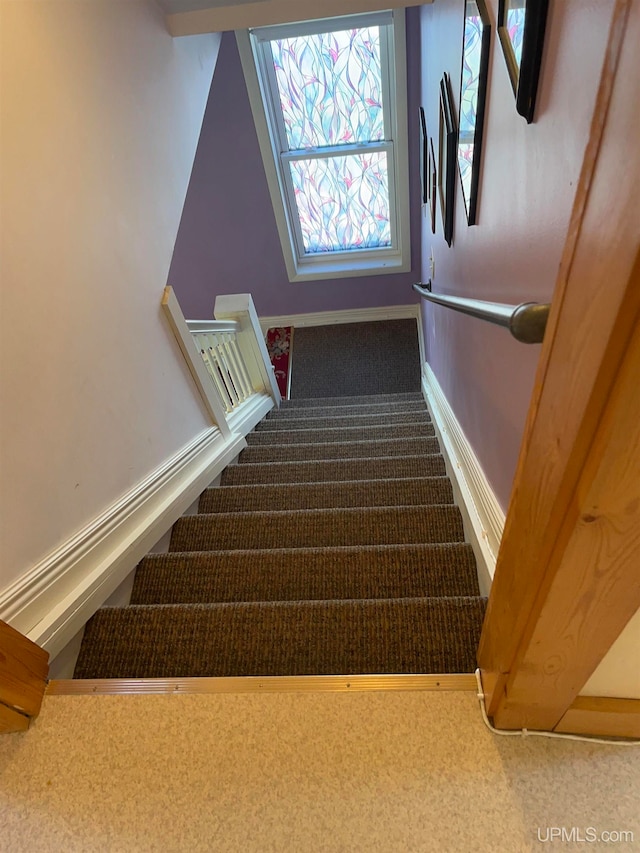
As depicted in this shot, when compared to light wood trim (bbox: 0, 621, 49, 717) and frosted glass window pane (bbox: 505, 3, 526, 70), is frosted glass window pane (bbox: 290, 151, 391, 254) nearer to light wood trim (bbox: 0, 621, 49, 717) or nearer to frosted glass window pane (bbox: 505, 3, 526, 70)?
frosted glass window pane (bbox: 505, 3, 526, 70)

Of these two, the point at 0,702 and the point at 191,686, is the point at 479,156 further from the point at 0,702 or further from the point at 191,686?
the point at 0,702

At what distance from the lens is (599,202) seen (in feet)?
1.30

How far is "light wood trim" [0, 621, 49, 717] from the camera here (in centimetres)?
89

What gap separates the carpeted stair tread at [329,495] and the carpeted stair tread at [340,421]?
91cm

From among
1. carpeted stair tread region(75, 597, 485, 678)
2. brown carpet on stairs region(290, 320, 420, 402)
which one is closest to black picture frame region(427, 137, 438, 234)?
brown carpet on stairs region(290, 320, 420, 402)

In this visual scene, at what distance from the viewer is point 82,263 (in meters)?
1.29

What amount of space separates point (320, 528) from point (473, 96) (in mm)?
1378

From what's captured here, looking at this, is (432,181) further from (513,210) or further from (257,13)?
(513,210)

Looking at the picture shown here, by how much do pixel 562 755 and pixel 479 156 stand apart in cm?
137

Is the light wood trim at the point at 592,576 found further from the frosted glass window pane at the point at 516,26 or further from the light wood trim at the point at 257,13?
the light wood trim at the point at 257,13

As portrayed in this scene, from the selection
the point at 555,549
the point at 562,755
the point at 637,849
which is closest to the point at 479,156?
the point at 555,549

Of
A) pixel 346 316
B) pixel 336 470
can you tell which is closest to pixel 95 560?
pixel 336 470

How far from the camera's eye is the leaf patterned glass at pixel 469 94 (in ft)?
3.95

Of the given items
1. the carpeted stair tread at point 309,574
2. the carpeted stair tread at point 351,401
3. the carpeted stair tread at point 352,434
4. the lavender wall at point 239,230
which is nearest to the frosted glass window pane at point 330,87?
the lavender wall at point 239,230
